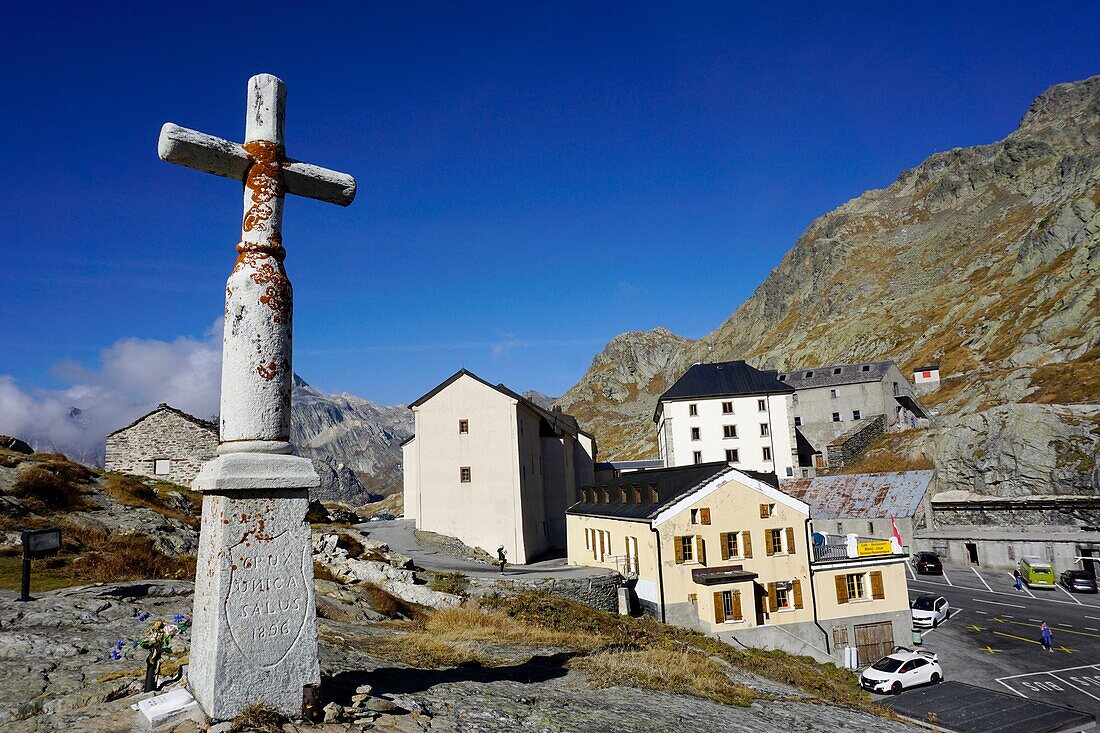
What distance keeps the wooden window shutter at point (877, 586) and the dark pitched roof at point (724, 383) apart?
34.7m

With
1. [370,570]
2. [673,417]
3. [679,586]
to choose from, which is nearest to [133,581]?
[370,570]

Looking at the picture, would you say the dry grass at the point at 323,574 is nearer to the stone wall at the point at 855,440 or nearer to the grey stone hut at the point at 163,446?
the grey stone hut at the point at 163,446

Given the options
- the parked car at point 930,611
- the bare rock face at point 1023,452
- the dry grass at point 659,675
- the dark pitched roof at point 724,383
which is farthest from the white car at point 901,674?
the dark pitched roof at point 724,383

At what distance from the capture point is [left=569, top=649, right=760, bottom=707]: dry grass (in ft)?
38.1

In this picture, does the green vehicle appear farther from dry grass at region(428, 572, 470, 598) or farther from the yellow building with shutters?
dry grass at region(428, 572, 470, 598)

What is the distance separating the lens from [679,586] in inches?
1246

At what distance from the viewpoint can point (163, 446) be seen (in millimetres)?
34906

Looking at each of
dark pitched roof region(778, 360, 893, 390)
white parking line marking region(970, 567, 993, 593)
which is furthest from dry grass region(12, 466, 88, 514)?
dark pitched roof region(778, 360, 893, 390)

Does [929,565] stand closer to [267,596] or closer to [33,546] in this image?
[267,596]

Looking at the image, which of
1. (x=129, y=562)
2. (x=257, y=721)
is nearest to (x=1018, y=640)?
(x=257, y=721)

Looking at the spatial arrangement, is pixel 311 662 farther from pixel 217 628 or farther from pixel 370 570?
pixel 370 570

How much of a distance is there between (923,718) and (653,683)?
16.9 meters

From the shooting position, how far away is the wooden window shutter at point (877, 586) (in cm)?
3347

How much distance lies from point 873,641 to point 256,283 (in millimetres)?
35890
